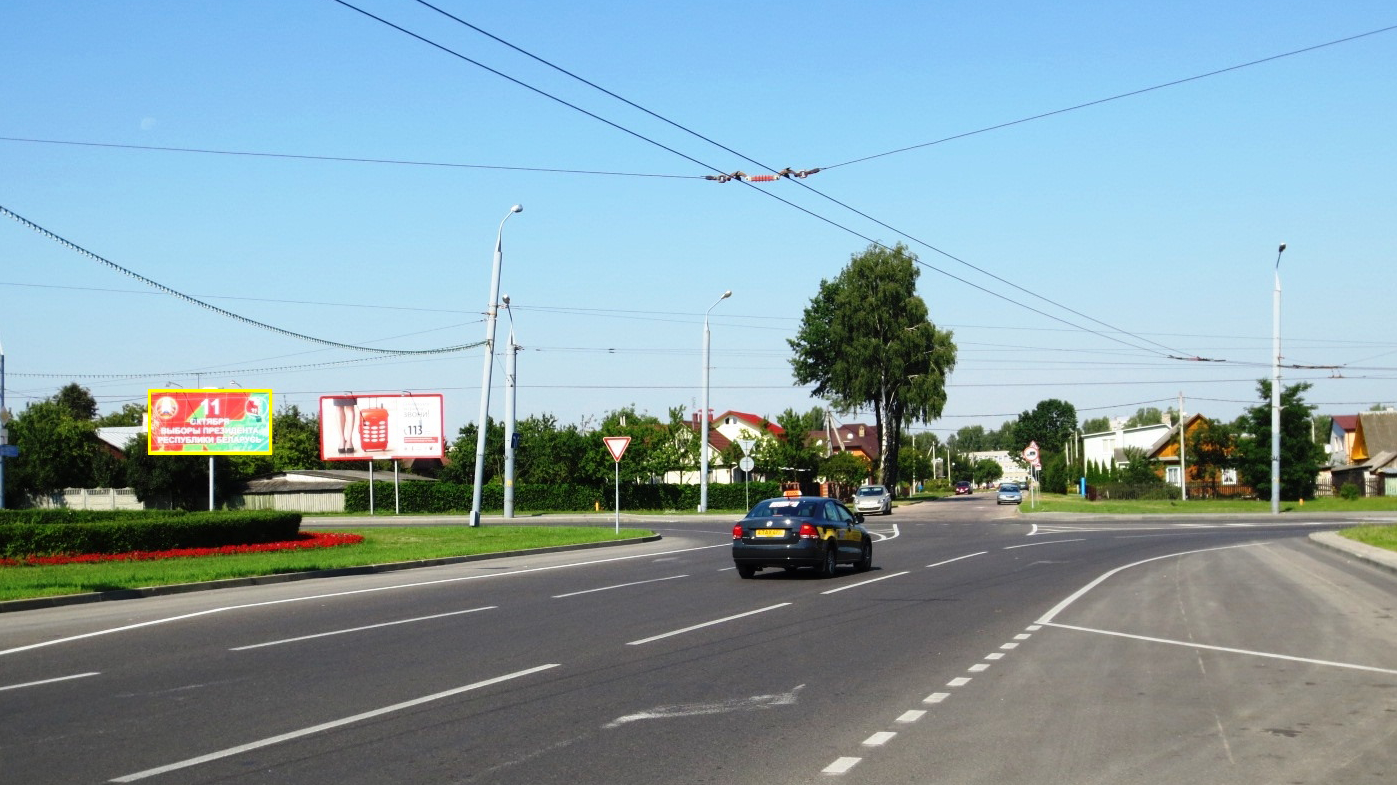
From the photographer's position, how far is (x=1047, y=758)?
7379 millimetres

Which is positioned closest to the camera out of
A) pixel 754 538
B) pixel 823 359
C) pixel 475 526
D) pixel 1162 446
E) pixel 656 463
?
pixel 754 538

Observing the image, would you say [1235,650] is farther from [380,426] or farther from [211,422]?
[380,426]

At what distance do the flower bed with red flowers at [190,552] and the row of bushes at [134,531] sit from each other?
0.21 m

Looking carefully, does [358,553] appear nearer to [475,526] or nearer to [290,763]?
[475,526]

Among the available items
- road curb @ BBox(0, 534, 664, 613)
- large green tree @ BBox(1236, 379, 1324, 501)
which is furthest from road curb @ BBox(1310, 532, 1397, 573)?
large green tree @ BBox(1236, 379, 1324, 501)

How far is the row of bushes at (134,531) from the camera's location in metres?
24.0

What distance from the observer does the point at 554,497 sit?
70750 millimetres

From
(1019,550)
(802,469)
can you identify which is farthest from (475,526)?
(802,469)

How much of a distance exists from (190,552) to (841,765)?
22.6 m

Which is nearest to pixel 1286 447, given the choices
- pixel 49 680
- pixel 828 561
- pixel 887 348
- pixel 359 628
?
pixel 887 348

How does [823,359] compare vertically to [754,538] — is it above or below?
above

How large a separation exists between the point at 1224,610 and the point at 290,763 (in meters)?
12.8

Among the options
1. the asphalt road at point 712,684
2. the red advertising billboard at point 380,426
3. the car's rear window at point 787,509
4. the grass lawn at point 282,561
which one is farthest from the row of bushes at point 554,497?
the asphalt road at point 712,684

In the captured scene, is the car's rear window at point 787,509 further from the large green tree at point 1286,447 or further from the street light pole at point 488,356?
the large green tree at point 1286,447
